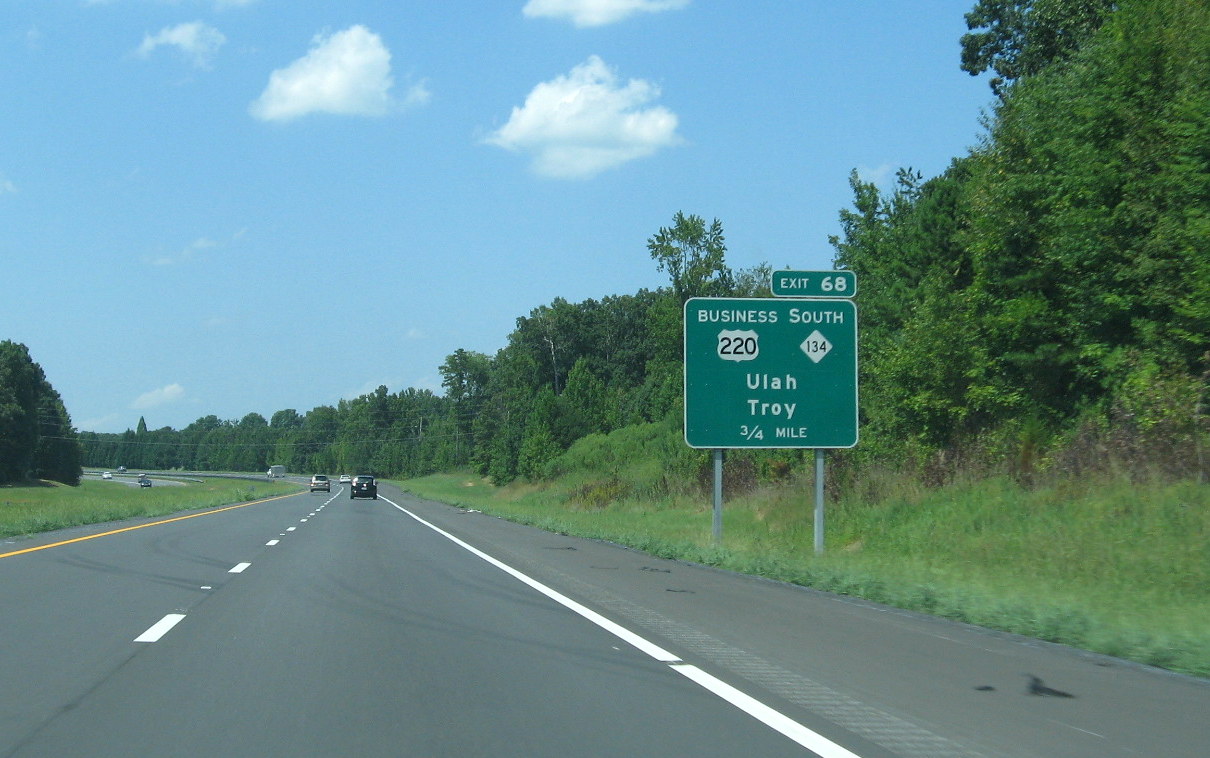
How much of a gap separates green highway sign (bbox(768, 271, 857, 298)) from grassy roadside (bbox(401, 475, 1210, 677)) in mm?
4896

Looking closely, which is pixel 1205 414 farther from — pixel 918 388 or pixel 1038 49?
pixel 1038 49

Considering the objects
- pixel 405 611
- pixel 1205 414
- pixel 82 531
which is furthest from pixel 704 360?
pixel 82 531

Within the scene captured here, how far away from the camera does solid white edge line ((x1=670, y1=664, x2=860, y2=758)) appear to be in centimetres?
641

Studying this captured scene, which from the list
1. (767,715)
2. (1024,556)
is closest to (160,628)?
(767,715)

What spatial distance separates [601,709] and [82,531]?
80.7ft

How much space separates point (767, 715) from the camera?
732 centimetres

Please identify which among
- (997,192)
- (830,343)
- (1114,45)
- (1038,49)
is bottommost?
(830,343)

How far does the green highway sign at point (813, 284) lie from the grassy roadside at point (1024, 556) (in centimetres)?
490

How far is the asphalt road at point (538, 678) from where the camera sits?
21.8 ft

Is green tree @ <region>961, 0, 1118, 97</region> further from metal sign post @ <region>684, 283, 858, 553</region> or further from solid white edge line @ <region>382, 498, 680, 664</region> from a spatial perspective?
solid white edge line @ <region>382, 498, 680, 664</region>

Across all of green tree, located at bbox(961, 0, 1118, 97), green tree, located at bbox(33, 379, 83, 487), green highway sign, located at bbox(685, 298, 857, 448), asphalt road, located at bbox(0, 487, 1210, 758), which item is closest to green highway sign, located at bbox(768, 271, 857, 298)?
green highway sign, located at bbox(685, 298, 857, 448)

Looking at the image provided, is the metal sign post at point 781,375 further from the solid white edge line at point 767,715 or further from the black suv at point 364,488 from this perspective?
the black suv at point 364,488

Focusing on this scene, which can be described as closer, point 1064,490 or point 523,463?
point 1064,490

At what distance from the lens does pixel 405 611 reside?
12883 millimetres
